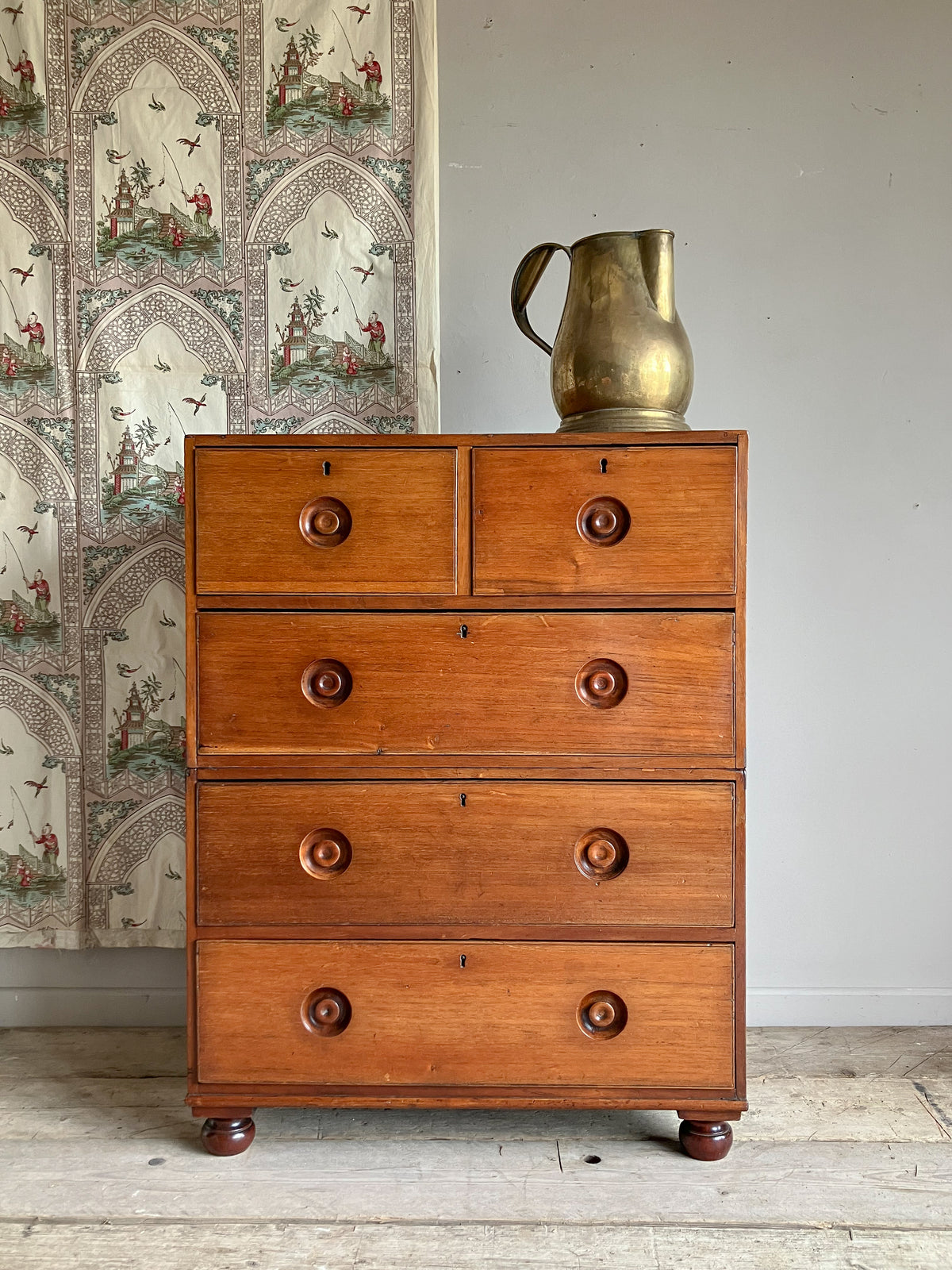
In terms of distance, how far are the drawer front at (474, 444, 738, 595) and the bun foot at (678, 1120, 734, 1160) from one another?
0.81 meters

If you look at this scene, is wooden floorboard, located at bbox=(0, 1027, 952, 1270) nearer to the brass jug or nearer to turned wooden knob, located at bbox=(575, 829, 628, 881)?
turned wooden knob, located at bbox=(575, 829, 628, 881)

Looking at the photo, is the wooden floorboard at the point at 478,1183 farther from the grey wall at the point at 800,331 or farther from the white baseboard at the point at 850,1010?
the grey wall at the point at 800,331

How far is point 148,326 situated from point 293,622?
0.82 m

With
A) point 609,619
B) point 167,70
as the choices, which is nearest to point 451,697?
point 609,619

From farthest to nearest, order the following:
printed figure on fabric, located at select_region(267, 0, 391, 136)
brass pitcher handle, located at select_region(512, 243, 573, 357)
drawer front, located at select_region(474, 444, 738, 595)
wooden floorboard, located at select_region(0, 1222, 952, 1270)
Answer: printed figure on fabric, located at select_region(267, 0, 391, 136), brass pitcher handle, located at select_region(512, 243, 573, 357), drawer front, located at select_region(474, 444, 738, 595), wooden floorboard, located at select_region(0, 1222, 952, 1270)

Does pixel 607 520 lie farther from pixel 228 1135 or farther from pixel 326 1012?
pixel 228 1135

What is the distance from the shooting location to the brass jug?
4.75ft

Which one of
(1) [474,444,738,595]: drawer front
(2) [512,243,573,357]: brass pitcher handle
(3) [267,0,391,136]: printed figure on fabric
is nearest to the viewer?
A: (1) [474,444,738,595]: drawer front

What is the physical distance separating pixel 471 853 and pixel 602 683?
320 millimetres

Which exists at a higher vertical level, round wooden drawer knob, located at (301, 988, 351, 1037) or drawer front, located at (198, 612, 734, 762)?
drawer front, located at (198, 612, 734, 762)

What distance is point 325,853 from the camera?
1.42m

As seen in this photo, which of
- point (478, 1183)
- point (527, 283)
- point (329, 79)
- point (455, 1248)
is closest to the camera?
point (455, 1248)

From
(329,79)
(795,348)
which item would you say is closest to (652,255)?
(795,348)

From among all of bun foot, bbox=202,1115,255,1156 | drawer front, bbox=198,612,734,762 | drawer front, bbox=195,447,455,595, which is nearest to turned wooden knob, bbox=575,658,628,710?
drawer front, bbox=198,612,734,762
